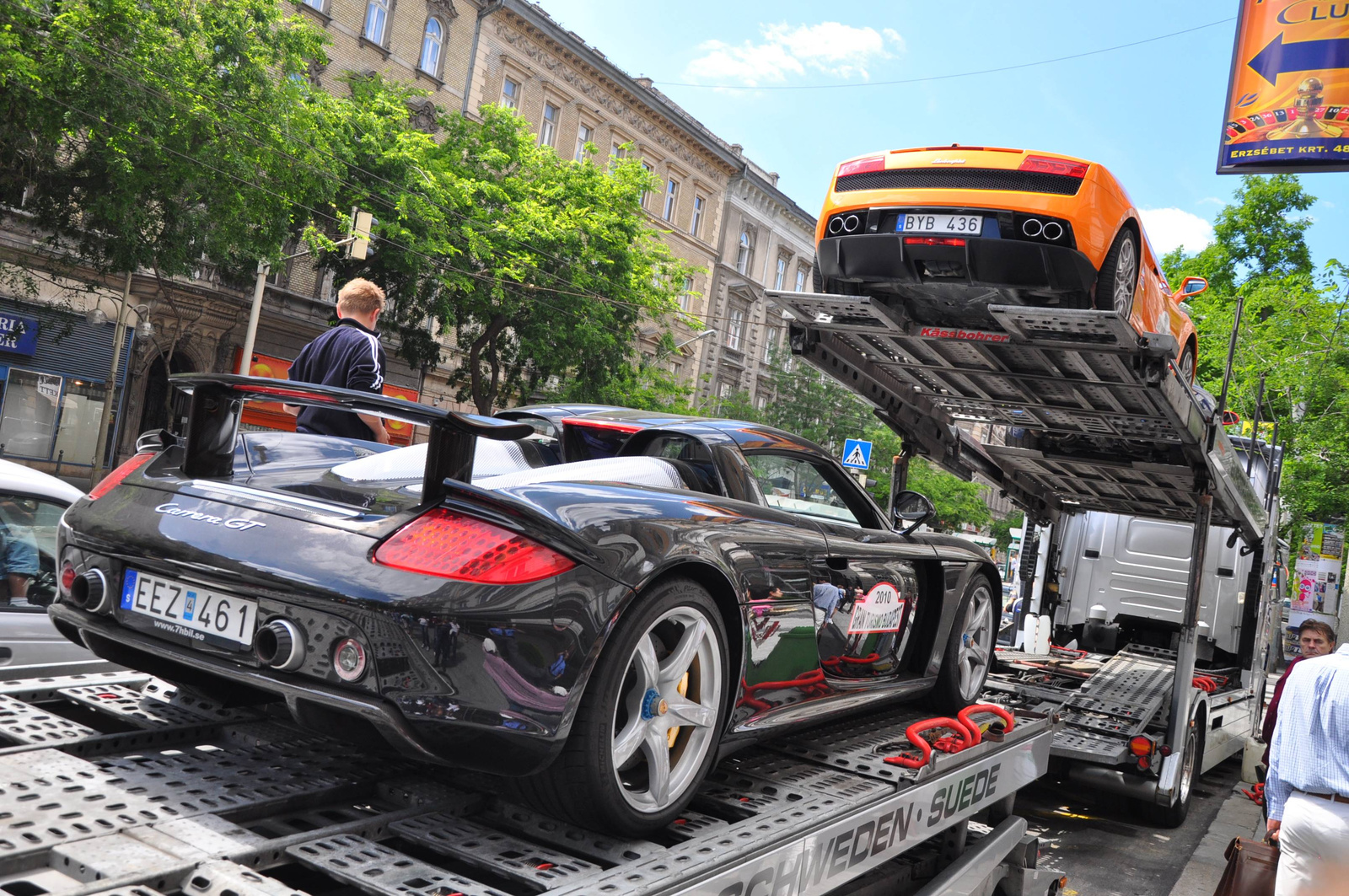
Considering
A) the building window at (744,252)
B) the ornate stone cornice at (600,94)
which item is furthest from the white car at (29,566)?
the building window at (744,252)

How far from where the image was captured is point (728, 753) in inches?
122

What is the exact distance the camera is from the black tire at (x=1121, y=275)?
18.4ft

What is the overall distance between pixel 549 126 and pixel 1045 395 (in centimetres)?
2977

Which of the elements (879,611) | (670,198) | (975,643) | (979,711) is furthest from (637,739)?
(670,198)

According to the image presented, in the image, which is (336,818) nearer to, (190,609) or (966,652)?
(190,609)

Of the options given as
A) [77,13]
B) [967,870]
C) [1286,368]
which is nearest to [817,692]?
[967,870]

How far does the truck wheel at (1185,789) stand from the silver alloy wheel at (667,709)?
18.6ft

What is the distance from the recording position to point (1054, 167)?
5.58 meters

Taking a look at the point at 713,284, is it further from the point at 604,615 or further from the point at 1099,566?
the point at 604,615

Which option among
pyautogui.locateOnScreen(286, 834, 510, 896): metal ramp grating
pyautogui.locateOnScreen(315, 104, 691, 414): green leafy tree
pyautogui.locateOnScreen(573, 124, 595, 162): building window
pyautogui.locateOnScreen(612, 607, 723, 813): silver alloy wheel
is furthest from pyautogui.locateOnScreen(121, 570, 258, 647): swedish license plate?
pyautogui.locateOnScreen(573, 124, 595, 162): building window

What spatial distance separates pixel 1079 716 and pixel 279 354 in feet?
79.5

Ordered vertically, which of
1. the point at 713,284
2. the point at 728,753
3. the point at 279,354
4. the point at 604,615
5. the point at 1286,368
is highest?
the point at 713,284

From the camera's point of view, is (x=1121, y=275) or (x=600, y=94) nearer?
(x=1121, y=275)

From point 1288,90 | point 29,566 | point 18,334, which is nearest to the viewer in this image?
point 29,566
